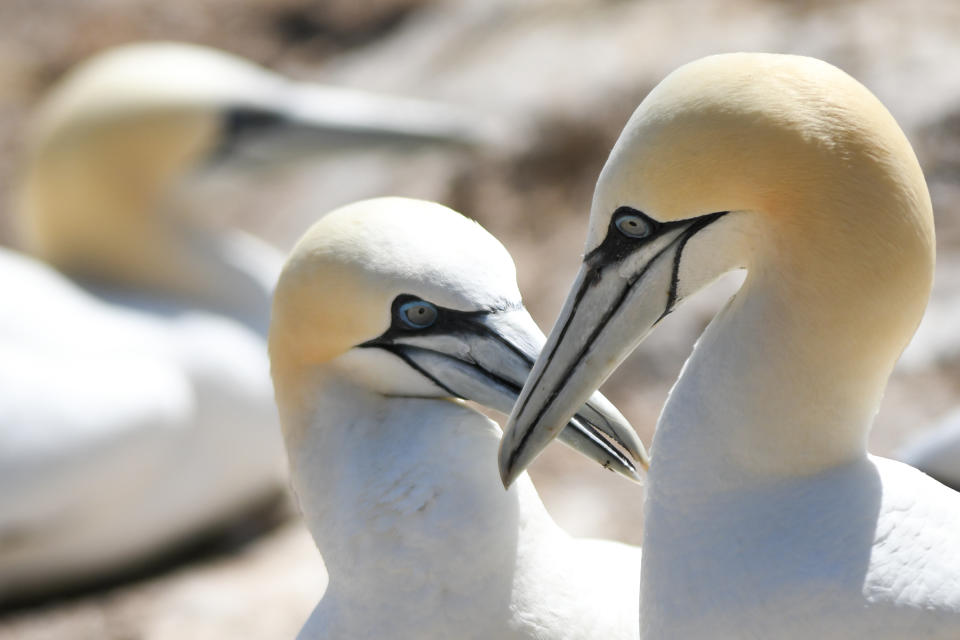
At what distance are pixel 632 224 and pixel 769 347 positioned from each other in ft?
1.04

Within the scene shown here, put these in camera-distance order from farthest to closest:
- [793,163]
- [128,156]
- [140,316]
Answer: [128,156]
[140,316]
[793,163]

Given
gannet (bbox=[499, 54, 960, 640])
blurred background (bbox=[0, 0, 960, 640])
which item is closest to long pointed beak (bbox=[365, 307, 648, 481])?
gannet (bbox=[499, 54, 960, 640])

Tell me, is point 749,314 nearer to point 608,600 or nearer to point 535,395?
point 535,395

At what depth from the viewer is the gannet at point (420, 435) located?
2789 millimetres

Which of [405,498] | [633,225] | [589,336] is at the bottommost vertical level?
[405,498]

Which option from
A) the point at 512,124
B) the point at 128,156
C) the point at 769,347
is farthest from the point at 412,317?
the point at 512,124

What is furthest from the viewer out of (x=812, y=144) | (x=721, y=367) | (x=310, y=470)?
(x=310, y=470)

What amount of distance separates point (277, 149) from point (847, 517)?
4.27m

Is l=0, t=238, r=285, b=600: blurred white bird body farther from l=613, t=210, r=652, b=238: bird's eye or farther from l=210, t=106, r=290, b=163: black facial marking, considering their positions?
l=613, t=210, r=652, b=238: bird's eye

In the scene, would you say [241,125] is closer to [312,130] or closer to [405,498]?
[312,130]

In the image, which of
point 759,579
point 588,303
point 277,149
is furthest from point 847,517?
point 277,149

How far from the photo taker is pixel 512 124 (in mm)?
7641

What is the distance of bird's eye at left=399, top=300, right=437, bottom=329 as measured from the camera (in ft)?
9.29

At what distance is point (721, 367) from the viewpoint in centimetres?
250
